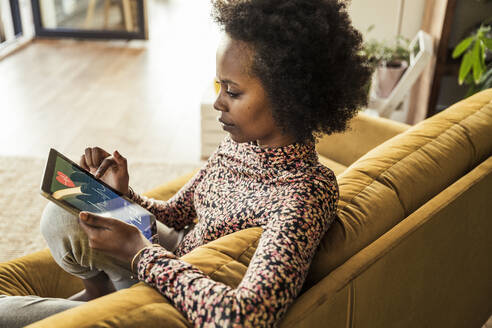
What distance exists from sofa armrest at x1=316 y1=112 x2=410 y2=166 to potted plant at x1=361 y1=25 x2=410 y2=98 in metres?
0.91

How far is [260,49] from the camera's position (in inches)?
43.0

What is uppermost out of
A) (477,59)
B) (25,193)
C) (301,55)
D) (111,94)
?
(301,55)

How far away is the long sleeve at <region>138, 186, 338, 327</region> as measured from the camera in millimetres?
869

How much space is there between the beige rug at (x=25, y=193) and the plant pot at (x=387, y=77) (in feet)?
3.78

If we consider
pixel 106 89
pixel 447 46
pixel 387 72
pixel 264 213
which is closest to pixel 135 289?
pixel 264 213

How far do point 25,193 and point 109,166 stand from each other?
1556 millimetres

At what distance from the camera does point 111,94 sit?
3908 millimetres

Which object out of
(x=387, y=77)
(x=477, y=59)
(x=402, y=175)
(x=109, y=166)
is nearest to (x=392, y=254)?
(x=402, y=175)

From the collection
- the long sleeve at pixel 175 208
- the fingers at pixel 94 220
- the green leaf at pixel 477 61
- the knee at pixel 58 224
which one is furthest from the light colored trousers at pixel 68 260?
the green leaf at pixel 477 61

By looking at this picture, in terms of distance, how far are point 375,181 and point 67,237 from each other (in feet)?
2.46

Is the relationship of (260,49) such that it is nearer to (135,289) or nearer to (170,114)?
(135,289)

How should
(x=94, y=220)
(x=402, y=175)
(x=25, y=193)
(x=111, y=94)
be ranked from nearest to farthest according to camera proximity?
(x=94, y=220) → (x=402, y=175) → (x=25, y=193) → (x=111, y=94)

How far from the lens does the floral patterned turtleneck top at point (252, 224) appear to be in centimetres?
88

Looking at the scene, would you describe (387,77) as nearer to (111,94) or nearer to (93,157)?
(111,94)
